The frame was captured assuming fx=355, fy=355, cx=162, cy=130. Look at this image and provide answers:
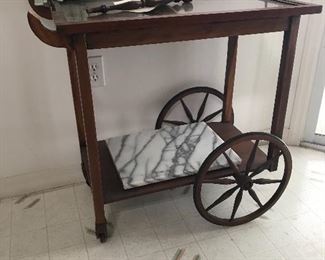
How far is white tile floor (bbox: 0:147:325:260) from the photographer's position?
1084 mm

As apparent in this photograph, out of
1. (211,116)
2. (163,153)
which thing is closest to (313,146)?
(211,116)

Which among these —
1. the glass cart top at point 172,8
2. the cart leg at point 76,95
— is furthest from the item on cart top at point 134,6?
the cart leg at point 76,95

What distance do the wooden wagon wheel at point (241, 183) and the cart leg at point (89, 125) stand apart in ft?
0.93

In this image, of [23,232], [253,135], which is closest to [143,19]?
[253,135]

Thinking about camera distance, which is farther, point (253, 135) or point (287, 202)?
point (287, 202)

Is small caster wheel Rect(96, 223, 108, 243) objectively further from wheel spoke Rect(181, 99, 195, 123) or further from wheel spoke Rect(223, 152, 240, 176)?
wheel spoke Rect(181, 99, 195, 123)

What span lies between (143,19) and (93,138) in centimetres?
32

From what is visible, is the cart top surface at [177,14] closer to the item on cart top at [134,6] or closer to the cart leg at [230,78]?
the item on cart top at [134,6]

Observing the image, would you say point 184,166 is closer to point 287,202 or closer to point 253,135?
point 253,135

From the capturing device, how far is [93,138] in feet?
2.98

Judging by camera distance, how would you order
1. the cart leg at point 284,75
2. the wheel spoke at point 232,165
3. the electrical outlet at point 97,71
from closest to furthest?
the cart leg at point 284,75 < the wheel spoke at point 232,165 < the electrical outlet at point 97,71

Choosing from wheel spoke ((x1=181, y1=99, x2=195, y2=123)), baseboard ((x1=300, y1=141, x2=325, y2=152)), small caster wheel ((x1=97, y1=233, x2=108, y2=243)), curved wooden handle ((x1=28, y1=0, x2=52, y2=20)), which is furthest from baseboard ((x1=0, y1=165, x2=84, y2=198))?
baseboard ((x1=300, y1=141, x2=325, y2=152))

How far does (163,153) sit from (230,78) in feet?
1.27

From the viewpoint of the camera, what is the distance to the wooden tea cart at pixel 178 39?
2.60 ft
